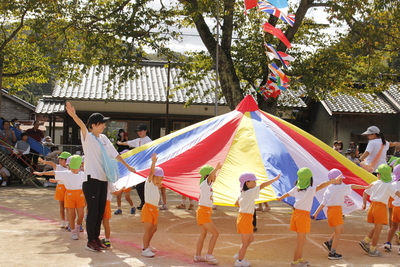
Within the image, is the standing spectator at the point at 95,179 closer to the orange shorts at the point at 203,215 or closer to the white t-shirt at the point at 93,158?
the white t-shirt at the point at 93,158

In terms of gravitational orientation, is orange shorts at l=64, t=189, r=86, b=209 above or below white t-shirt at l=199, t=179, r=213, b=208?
below

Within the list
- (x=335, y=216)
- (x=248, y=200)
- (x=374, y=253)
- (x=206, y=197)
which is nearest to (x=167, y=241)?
(x=206, y=197)

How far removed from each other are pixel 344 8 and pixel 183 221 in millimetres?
6389

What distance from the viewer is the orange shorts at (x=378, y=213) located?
21.3 feet

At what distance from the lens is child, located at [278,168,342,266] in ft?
18.8

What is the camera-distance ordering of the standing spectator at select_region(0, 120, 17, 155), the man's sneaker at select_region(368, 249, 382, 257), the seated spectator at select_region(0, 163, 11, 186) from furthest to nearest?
1. the standing spectator at select_region(0, 120, 17, 155)
2. the seated spectator at select_region(0, 163, 11, 186)
3. the man's sneaker at select_region(368, 249, 382, 257)

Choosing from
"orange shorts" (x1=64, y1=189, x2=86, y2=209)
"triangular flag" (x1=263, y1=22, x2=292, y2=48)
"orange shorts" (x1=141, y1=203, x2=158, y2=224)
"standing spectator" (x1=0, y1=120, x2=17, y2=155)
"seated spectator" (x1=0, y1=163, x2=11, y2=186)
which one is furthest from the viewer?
"standing spectator" (x1=0, y1=120, x2=17, y2=155)

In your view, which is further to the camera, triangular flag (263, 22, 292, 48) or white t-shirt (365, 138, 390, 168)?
triangular flag (263, 22, 292, 48)

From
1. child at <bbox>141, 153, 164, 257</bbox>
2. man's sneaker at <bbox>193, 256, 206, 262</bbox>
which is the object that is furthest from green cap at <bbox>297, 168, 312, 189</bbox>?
child at <bbox>141, 153, 164, 257</bbox>

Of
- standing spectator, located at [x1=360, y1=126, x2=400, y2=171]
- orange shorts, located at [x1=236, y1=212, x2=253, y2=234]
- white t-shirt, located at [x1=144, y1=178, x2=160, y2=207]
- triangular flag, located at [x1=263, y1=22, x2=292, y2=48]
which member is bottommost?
orange shorts, located at [x1=236, y1=212, x2=253, y2=234]

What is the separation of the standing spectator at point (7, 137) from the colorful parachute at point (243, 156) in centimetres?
612

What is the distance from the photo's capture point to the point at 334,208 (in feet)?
20.7

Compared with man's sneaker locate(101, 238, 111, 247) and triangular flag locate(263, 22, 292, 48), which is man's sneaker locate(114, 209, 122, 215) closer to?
man's sneaker locate(101, 238, 111, 247)

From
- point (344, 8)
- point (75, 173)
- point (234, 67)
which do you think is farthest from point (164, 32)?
point (75, 173)
